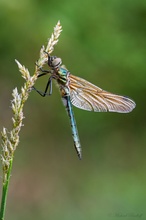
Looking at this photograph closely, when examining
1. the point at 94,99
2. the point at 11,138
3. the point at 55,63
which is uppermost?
the point at 55,63

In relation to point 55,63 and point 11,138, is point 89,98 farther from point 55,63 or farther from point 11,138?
point 11,138

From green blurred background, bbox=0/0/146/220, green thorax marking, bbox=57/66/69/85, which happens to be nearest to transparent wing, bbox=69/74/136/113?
green thorax marking, bbox=57/66/69/85

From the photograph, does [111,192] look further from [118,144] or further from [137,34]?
[137,34]

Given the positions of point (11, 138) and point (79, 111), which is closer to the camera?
point (11, 138)

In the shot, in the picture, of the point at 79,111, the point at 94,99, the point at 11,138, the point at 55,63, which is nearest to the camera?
the point at 11,138

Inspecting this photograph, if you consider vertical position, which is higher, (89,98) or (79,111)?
(79,111)

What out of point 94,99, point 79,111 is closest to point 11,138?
point 94,99

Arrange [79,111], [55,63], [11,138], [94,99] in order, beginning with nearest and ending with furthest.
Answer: [11,138] → [55,63] → [94,99] → [79,111]

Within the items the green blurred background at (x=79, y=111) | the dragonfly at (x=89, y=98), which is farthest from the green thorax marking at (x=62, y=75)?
the green blurred background at (x=79, y=111)
